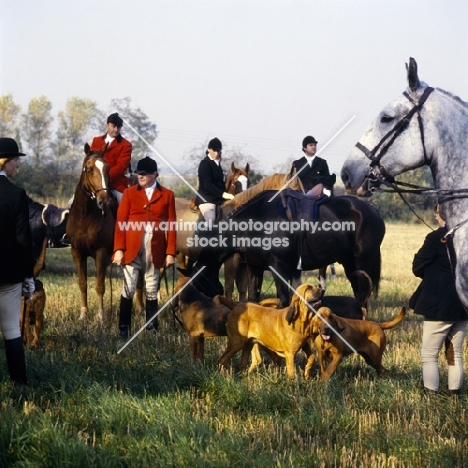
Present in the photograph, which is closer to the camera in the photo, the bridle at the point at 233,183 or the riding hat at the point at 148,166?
the riding hat at the point at 148,166

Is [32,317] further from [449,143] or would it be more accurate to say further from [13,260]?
[449,143]

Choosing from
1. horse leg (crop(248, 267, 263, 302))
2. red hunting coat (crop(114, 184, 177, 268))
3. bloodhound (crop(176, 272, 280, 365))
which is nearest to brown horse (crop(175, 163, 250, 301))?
horse leg (crop(248, 267, 263, 302))

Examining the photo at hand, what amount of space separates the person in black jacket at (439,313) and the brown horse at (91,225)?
18.4ft

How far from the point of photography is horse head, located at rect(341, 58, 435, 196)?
6445 millimetres

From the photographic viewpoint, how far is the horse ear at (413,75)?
628 cm

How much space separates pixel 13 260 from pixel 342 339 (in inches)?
117

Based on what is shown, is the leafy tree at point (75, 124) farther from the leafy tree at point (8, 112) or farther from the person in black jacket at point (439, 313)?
the person in black jacket at point (439, 313)

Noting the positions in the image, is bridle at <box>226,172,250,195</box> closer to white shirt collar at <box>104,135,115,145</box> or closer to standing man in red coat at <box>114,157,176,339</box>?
white shirt collar at <box>104,135,115,145</box>

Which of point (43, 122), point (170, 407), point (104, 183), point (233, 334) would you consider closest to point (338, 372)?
point (233, 334)

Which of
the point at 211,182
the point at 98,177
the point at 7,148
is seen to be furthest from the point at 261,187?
the point at 7,148

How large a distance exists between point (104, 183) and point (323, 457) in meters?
7.23

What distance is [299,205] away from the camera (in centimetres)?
1156

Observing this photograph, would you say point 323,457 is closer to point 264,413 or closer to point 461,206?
point 264,413

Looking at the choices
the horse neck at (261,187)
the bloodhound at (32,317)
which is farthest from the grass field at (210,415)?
the horse neck at (261,187)
